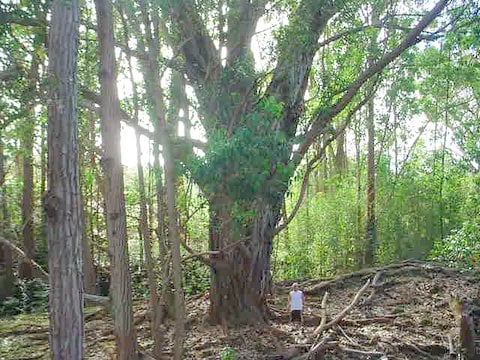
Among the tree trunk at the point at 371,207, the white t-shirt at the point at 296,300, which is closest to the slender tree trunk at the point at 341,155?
the tree trunk at the point at 371,207

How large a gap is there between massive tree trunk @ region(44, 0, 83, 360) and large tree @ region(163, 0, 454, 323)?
4.50ft

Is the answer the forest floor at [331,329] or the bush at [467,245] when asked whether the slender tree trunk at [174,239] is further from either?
the bush at [467,245]

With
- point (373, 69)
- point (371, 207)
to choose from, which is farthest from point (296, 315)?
point (371, 207)

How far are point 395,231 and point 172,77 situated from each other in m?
Answer: 8.80

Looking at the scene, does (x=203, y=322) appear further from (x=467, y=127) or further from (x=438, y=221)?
(x=467, y=127)

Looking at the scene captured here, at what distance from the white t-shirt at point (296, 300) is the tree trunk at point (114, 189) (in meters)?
3.28

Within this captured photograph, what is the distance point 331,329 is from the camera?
8.05 metres

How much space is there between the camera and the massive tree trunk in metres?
4.37

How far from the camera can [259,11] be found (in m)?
7.70

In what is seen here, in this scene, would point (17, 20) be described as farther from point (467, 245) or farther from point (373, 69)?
point (467, 245)

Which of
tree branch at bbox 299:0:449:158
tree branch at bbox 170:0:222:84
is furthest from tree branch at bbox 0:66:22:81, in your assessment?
tree branch at bbox 299:0:449:158

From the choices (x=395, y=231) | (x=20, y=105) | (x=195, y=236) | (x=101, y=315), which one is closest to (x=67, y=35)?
(x=20, y=105)

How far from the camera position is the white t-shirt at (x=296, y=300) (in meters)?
8.27

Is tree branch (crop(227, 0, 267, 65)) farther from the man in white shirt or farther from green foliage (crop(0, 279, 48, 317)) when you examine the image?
green foliage (crop(0, 279, 48, 317))
